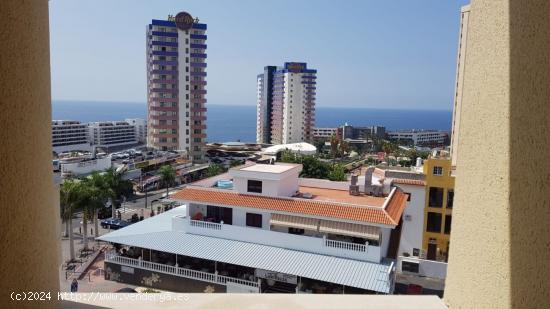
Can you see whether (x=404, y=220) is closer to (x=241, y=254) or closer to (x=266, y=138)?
(x=241, y=254)

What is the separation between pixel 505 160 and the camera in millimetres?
1758

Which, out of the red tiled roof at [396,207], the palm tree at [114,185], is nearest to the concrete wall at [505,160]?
the red tiled roof at [396,207]

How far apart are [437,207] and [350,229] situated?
920cm

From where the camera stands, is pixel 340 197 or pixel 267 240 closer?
pixel 267 240

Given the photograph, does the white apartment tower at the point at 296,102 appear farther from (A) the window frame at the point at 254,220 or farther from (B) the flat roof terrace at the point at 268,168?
(A) the window frame at the point at 254,220

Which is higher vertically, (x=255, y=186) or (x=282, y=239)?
(x=255, y=186)

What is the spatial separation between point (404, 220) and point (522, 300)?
908 inches

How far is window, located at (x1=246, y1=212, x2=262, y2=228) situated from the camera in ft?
58.3

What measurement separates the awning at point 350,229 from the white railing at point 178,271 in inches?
129

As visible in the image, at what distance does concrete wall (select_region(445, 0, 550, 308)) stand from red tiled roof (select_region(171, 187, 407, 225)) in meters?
13.7

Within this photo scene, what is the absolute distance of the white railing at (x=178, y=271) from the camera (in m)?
16.0

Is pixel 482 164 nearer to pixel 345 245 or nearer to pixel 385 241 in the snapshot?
pixel 345 245

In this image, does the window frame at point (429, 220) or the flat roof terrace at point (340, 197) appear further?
the window frame at point (429, 220)

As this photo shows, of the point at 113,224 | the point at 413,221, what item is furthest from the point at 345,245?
the point at 113,224
